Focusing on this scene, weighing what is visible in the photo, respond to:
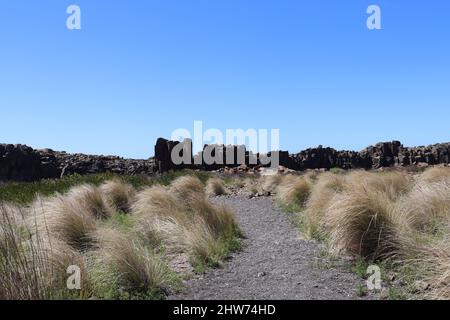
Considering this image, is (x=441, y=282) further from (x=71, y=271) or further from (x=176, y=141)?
(x=176, y=141)

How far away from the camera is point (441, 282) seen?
4836 mm

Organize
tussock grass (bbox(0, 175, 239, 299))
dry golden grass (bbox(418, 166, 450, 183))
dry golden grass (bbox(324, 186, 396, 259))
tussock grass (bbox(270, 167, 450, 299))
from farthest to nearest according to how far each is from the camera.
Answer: dry golden grass (bbox(418, 166, 450, 183)) < dry golden grass (bbox(324, 186, 396, 259)) < tussock grass (bbox(270, 167, 450, 299)) < tussock grass (bbox(0, 175, 239, 299))

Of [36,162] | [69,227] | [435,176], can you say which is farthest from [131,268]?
[36,162]

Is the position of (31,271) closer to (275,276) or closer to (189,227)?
(275,276)

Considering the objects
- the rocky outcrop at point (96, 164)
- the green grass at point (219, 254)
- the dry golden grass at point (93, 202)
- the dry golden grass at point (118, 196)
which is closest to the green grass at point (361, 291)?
the green grass at point (219, 254)

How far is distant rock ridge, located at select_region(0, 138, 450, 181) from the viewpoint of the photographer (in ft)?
164

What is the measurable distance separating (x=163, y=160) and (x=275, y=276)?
43811mm

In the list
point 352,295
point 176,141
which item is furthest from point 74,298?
point 176,141

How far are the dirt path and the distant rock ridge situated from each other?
4036 cm

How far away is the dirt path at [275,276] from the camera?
5.59 m

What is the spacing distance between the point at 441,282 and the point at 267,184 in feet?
57.0

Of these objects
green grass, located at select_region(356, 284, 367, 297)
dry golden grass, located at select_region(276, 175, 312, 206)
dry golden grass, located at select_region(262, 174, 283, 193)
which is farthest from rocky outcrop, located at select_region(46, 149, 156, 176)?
green grass, located at select_region(356, 284, 367, 297)

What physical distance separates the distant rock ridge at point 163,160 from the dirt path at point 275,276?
40.4 metres

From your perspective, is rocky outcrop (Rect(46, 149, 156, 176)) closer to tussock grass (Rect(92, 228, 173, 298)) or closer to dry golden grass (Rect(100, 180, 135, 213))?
dry golden grass (Rect(100, 180, 135, 213))
